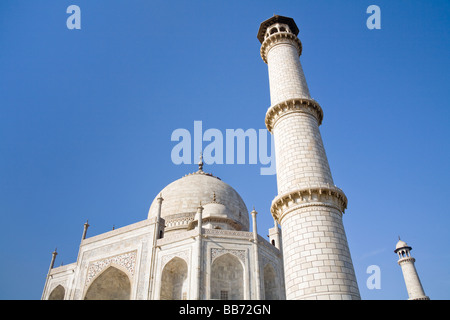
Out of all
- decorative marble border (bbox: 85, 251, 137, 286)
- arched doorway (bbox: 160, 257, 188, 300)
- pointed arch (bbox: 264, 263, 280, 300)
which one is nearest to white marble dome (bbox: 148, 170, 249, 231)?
pointed arch (bbox: 264, 263, 280, 300)

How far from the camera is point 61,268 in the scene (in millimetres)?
22750

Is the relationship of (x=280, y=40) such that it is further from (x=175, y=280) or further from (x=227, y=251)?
(x=175, y=280)

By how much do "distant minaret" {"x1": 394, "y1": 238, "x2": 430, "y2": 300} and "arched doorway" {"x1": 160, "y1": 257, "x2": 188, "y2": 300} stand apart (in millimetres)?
19611

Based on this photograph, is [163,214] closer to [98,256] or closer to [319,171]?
[98,256]

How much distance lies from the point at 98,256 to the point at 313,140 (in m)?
15.6

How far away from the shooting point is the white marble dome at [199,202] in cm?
2338

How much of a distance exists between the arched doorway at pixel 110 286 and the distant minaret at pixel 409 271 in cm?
2186

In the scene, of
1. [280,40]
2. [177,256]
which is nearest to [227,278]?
[177,256]

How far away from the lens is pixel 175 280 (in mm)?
19031

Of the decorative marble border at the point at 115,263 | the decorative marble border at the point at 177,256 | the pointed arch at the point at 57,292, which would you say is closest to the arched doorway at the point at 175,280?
the decorative marble border at the point at 177,256

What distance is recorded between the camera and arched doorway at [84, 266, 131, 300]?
66.0ft

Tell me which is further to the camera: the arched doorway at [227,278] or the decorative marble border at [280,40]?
the arched doorway at [227,278]

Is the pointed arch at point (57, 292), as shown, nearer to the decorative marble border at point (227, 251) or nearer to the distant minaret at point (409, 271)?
the decorative marble border at point (227, 251)
